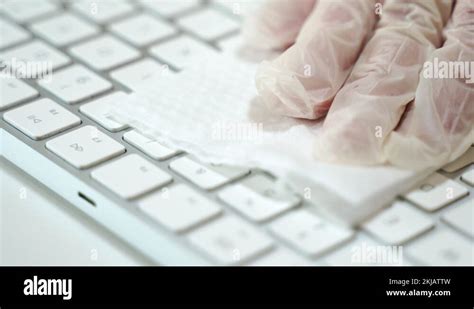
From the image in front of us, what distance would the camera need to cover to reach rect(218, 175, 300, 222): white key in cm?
60

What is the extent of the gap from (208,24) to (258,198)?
398 mm

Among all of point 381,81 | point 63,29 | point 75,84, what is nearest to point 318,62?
point 381,81

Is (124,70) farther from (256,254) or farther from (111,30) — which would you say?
(256,254)

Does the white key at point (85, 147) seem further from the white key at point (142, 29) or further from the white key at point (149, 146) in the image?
the white key at point (142, 29)

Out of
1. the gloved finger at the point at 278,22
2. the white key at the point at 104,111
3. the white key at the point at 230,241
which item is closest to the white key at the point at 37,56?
the white key at the point at 104,111

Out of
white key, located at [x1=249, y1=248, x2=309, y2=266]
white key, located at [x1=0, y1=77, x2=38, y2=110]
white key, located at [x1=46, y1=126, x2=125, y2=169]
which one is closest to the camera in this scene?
white key, located at [x1=249, y1=248, x2=309, y2=266]

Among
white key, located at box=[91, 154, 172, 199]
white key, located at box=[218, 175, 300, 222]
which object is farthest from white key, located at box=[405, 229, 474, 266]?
white key, located at box=[91, 154, 172, 199]

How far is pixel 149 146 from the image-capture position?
681 mm

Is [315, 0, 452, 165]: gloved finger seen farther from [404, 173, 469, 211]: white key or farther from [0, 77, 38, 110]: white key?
[0, 77, 38, 110]: white key

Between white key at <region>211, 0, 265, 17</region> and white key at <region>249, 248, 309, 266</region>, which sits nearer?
white key at <region>249, 248, 309, 266</region>

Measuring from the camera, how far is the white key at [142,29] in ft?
2.98
